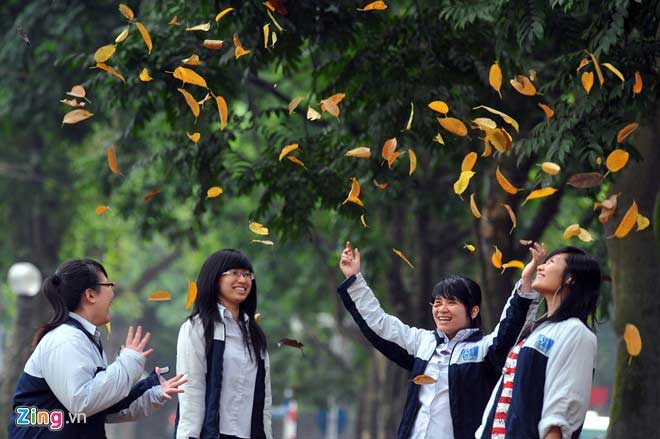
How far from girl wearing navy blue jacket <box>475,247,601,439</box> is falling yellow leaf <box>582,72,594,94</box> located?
1965 millimetres

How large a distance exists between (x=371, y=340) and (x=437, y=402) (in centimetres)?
50

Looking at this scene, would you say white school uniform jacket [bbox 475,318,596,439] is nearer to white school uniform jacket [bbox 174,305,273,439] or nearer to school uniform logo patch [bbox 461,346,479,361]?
school uniform logo patch [bbox 461,346,479,361]

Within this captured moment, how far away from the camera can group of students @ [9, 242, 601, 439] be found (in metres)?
5.01

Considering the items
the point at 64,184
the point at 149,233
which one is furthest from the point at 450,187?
the point at 64,184

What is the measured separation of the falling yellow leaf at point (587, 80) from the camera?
6.91m

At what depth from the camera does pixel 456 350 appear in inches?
231

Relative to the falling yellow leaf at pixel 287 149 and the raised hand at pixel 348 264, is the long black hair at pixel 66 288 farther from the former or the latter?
the falling yellow leaf at pixel 287 149

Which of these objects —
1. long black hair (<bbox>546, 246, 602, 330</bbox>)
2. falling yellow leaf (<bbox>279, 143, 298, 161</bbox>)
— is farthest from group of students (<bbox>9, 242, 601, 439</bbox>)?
falling yellow leaf (<bbox>279, 143, 298, 161</bbox>)

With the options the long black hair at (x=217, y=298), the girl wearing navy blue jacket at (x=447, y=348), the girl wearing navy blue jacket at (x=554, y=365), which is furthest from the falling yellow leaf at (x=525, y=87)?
the long black hair at (x=217, y=298)

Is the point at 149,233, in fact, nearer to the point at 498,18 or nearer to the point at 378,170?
the point at 378,170

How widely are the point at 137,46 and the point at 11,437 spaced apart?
392 centimetres

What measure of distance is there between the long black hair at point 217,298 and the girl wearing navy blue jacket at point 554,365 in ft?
4.10

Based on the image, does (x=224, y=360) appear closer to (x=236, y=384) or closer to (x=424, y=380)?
(x=236, y=384)

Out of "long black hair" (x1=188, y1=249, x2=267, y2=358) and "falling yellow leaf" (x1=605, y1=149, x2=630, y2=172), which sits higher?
"falling yellow leaf" (x1=605, y1=149, x2=630, y2=172)
